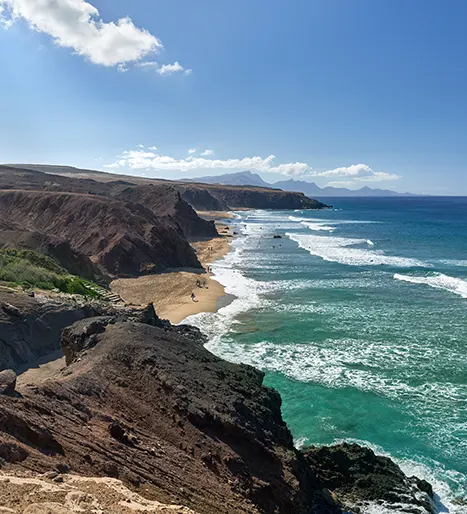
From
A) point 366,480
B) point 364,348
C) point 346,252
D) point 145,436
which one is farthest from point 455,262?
point 145,436

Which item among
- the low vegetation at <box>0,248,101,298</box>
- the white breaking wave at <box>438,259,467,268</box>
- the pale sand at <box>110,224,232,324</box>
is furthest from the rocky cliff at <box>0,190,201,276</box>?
the white breaking wave at <box>438,259,467,268</box>

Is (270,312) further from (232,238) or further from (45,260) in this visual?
(232,238)

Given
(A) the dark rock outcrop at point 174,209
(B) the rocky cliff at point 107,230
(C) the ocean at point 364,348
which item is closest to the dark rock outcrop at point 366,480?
(C) the ocean at point 364,348

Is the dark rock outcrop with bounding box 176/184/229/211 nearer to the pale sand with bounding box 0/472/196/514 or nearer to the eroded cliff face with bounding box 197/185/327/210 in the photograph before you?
the eroded cliff face with bounding box 197/185/327/210

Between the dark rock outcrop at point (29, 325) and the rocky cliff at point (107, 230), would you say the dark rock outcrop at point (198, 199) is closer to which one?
the rocky cliff at point (107, 230)

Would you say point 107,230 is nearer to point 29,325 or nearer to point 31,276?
point 31,276

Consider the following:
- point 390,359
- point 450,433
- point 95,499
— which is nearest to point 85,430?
point 95,499
